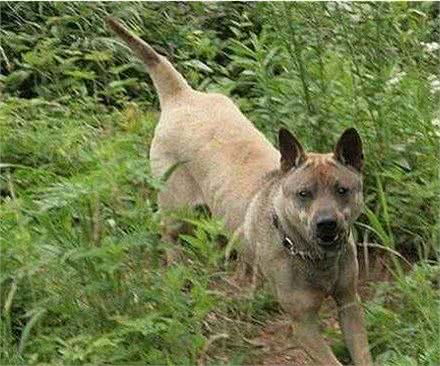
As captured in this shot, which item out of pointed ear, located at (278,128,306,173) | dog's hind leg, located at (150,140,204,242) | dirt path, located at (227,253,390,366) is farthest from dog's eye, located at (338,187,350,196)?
dog's hind leg, located at (150,140,204,242)

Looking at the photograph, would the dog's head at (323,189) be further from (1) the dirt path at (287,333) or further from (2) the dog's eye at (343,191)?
(1) the dirt path at (287,333)

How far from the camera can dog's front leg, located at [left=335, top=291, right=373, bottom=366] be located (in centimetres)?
556

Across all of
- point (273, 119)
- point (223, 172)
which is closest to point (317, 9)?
point (273, 119)

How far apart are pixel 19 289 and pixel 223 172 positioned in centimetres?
132

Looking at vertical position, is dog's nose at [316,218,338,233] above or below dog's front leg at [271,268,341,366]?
above

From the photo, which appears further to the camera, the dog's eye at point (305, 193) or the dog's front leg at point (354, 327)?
the dog's eye at point (305, 193)

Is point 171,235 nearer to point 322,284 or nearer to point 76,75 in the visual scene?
point 322,284

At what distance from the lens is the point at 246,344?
5.57m


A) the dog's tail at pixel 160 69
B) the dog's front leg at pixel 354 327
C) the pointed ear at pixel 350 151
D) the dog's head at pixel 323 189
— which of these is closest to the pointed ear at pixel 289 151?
the dog's head at pixel 323 189

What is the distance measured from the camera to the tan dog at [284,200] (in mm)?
5645

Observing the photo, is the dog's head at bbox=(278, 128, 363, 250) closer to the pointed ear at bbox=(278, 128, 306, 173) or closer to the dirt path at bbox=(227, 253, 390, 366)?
the pointed ear at bbox=(278, 128, 306, 173)

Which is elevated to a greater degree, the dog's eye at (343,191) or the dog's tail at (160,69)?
the dog's eye at (343,191)

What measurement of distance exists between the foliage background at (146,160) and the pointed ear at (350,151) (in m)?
0.33

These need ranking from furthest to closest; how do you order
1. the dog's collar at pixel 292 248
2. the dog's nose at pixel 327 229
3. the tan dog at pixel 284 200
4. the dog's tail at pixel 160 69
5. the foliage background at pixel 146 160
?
the dog's tail at pixel 160 69
the dog's collar at pixel 292 248
the tan dog at pixel 284 200
the dog's nose at pixel 327 229
the foliage background at pixel 146 160
